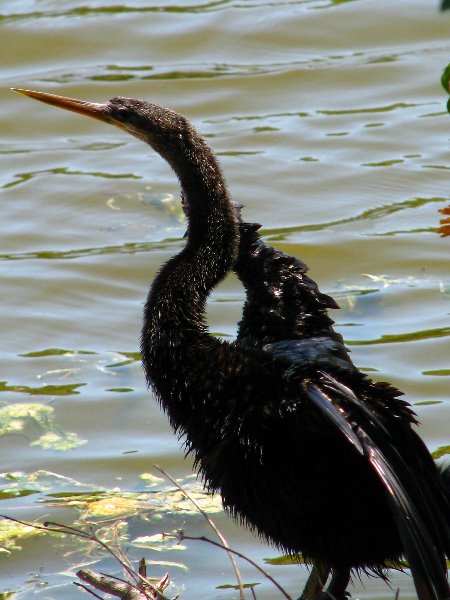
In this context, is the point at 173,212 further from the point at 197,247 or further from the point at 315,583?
the point at 315,583

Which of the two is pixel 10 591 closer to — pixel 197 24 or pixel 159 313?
pixel 159 313

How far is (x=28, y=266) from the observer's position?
838 centimetres

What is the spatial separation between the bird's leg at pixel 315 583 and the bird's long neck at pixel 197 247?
1.00 meters

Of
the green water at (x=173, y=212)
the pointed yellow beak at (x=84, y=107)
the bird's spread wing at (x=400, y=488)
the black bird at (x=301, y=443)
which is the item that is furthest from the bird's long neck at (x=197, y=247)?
the green water at (x=173, y=212)

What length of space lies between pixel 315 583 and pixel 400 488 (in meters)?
0.98

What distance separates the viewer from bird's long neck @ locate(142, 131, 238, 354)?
473 centimetres

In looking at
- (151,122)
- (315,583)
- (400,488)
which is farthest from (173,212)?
(400,488)

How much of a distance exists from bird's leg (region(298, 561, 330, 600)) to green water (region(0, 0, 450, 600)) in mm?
344

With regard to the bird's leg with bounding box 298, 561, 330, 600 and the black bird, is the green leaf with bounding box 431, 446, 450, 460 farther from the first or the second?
the black bird

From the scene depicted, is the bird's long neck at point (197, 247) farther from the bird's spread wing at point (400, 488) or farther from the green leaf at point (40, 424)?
the green leaf at point (40, 424)

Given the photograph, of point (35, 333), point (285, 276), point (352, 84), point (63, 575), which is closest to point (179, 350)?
point (285, 276)

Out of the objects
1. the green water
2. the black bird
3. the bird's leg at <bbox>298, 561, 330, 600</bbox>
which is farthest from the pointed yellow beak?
the bird's leg at <bbox>298, 561, 330, 600</bbox>

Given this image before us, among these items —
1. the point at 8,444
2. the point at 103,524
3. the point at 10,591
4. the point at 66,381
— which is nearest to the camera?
the point at 10,591

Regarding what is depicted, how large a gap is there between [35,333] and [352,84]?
4441 mm
